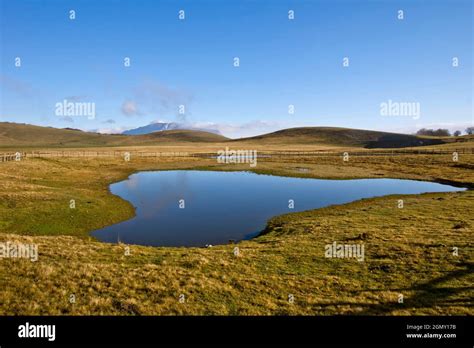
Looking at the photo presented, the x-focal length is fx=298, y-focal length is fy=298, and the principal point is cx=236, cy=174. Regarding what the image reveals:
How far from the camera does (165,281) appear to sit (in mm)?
15195

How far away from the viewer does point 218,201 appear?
4503 cm

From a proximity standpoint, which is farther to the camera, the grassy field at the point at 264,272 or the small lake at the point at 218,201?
the small lake at the point at 218,201

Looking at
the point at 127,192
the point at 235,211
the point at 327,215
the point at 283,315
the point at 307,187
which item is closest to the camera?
the point at 283,315

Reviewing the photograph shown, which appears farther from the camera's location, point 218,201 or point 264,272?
point 218,201

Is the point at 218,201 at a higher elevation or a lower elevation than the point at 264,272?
higher

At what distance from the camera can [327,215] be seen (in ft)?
116

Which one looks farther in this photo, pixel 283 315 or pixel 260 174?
pixel 260 174

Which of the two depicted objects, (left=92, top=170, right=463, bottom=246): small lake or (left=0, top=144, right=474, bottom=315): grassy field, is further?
(left=92, top=170, right=463, bottom=246): small lake

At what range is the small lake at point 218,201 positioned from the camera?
29.5m

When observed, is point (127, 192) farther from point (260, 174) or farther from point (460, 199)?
point (460, 199)

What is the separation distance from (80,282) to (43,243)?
30.0 ft

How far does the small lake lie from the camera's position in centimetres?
2947
